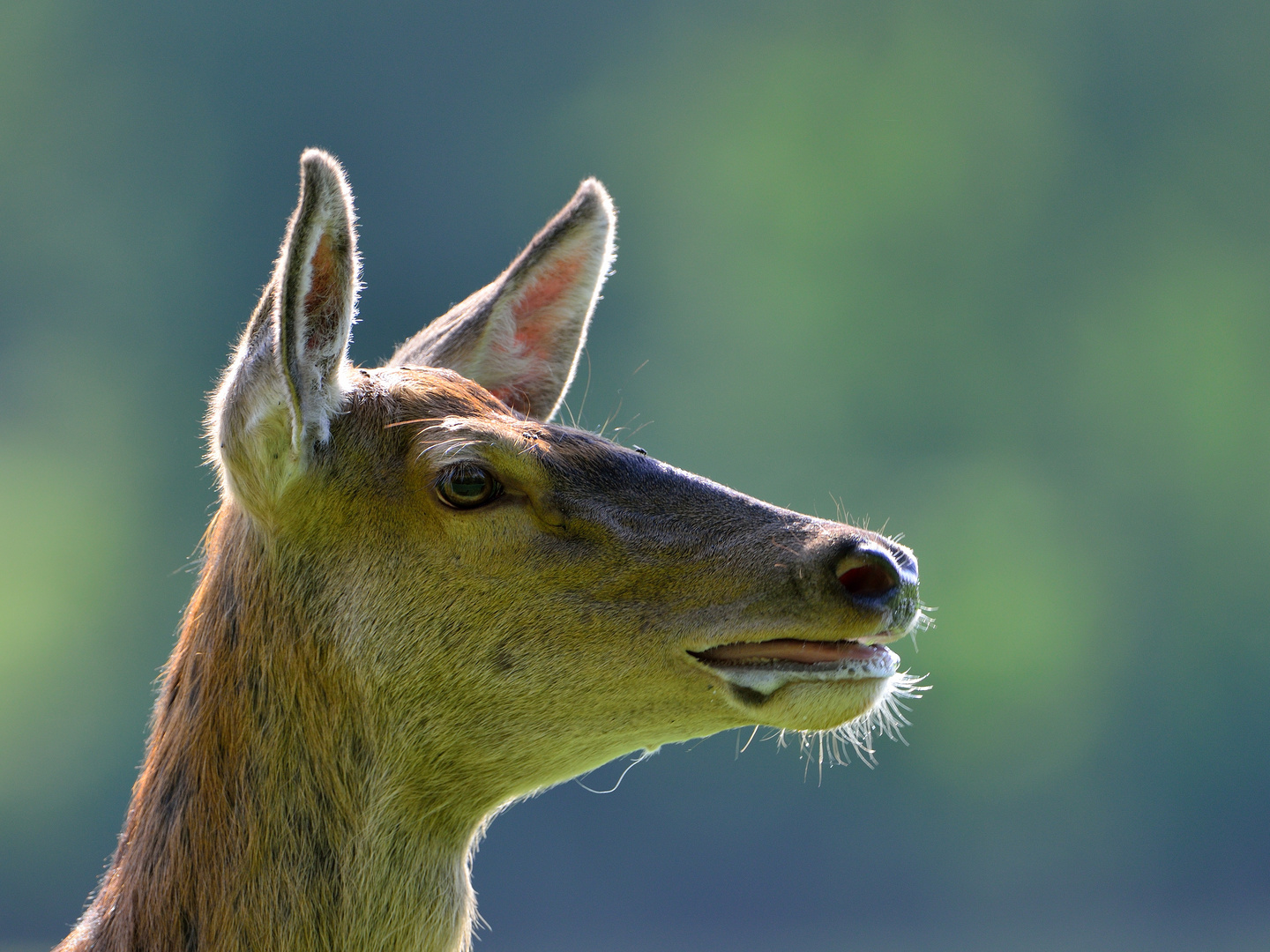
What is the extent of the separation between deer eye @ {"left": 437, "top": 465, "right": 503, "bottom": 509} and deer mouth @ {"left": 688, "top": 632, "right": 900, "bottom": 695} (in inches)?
24.7

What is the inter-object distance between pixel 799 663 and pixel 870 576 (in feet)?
0.80

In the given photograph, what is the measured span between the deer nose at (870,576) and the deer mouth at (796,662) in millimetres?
97

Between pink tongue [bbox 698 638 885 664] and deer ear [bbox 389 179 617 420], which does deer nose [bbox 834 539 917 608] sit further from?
deer ear [bbox 389 179 617 420]

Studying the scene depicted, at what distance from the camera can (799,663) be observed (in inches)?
111

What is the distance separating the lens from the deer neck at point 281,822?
2.98 metres

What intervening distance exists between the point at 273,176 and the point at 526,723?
21607mm

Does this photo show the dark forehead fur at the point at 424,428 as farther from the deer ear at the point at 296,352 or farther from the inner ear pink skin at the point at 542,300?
the inner ear pink skin at the point at 542,300

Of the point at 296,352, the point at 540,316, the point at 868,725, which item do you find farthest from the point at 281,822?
the point at 540,316

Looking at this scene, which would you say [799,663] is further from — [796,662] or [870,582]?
[870,582]

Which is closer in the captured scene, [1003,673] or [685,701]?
[685,701]

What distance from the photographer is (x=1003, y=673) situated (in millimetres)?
21359

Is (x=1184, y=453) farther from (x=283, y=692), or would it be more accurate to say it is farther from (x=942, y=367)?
(x=283, y=692)

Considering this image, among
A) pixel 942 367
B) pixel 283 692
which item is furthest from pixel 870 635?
pixel 942 367

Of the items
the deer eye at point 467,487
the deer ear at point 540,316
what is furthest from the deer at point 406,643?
the deer ear at point 540,316
